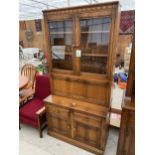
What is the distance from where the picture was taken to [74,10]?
1.59 meters

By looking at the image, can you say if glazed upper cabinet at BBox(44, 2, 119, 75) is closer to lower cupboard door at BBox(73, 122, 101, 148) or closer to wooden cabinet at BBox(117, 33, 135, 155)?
wooden cabinet at BBox(117, 33, 135, 155)

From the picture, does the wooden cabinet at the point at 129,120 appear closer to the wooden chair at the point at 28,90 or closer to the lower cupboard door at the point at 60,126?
the lower cupboard door at the point at 60,126

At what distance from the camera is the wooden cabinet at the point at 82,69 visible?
1.58m

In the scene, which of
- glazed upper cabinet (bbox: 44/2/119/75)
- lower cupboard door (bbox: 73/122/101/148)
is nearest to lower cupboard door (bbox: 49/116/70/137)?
lower cupboard door (bbox: 73/122/101/148)

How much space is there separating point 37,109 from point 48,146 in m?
0.62

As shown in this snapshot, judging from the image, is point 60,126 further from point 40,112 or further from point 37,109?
point 37,109

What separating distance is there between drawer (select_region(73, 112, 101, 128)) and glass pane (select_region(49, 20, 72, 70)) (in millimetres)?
704

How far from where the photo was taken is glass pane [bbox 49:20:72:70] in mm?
1795

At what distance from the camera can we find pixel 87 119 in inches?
70.1

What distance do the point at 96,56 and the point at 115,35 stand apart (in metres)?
0.38

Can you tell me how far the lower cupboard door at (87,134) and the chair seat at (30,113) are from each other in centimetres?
71

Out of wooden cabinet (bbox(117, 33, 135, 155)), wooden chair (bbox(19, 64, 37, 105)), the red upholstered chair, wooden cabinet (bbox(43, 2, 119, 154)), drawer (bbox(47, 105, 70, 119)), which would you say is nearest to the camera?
wooden cabinet (bbox(117, 33, 135, 155))
